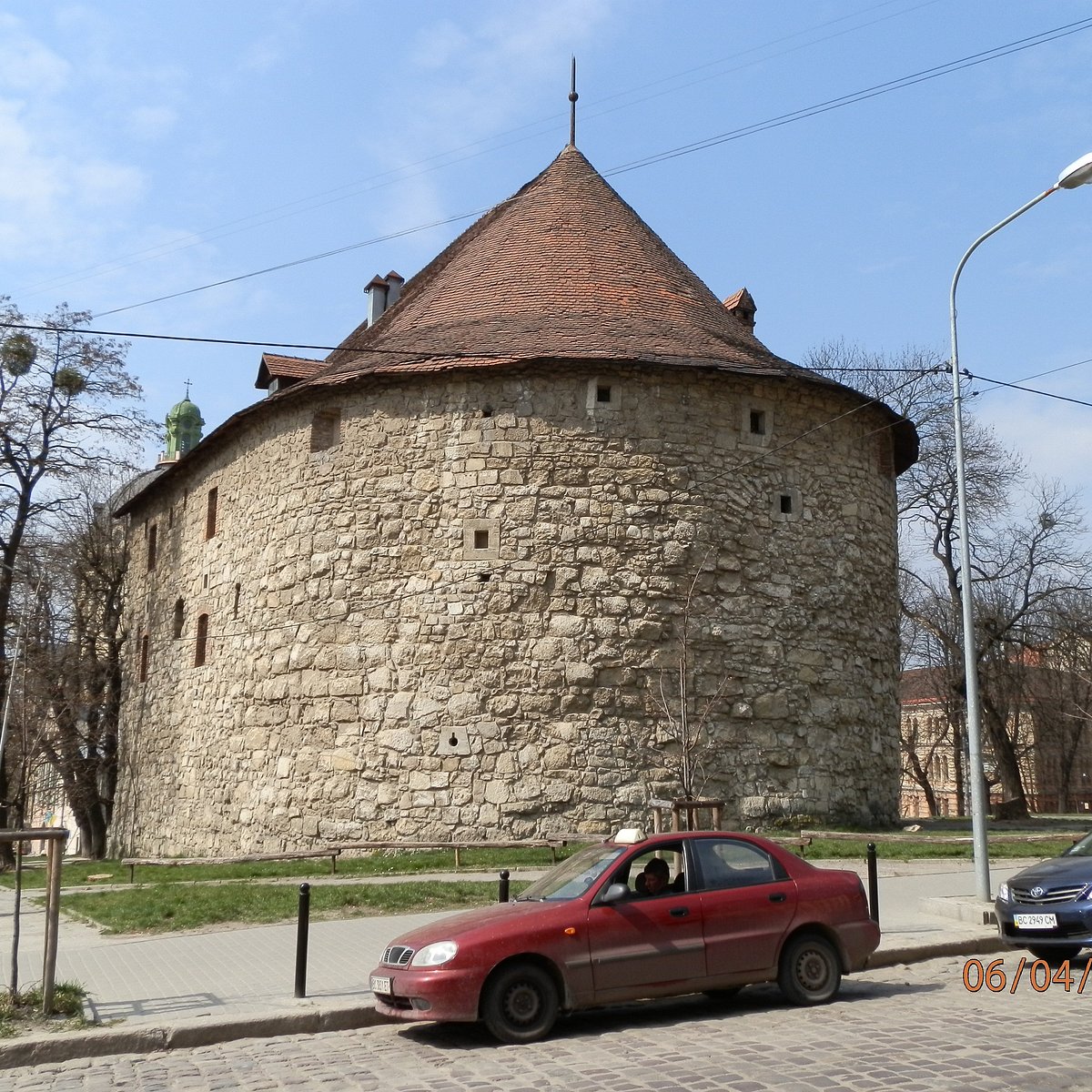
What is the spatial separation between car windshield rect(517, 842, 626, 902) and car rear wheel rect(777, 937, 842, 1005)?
4.19ft

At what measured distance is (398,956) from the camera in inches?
284

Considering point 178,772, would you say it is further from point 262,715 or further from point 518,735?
point 518,735

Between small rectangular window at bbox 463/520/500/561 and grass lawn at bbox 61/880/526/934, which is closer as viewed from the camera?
grass lawn at bbox 61/880/526/934

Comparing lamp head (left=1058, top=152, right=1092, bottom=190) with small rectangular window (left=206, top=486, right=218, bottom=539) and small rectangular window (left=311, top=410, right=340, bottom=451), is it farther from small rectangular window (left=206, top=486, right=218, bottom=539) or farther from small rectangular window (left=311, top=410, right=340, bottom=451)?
small rectangular window (left=206, top=486, right=218, bottom=539)

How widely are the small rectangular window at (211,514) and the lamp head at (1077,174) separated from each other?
16234 mm

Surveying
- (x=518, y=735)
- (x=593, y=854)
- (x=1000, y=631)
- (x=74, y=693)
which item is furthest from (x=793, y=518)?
(x=74, y=693)

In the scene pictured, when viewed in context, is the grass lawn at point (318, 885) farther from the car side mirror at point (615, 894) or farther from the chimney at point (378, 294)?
the chimney at point (378, 294)

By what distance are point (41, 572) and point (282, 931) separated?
76.6 ft

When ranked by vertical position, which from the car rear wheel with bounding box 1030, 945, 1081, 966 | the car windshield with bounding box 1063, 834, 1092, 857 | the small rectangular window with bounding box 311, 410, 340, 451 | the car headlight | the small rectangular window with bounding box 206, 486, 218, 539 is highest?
the small rectangular window with bounding box 311, 410, 340, 451

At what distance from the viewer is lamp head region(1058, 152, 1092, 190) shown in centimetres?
1092

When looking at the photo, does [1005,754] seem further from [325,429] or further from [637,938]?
[637,938]

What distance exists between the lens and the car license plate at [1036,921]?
8312 millimetres
